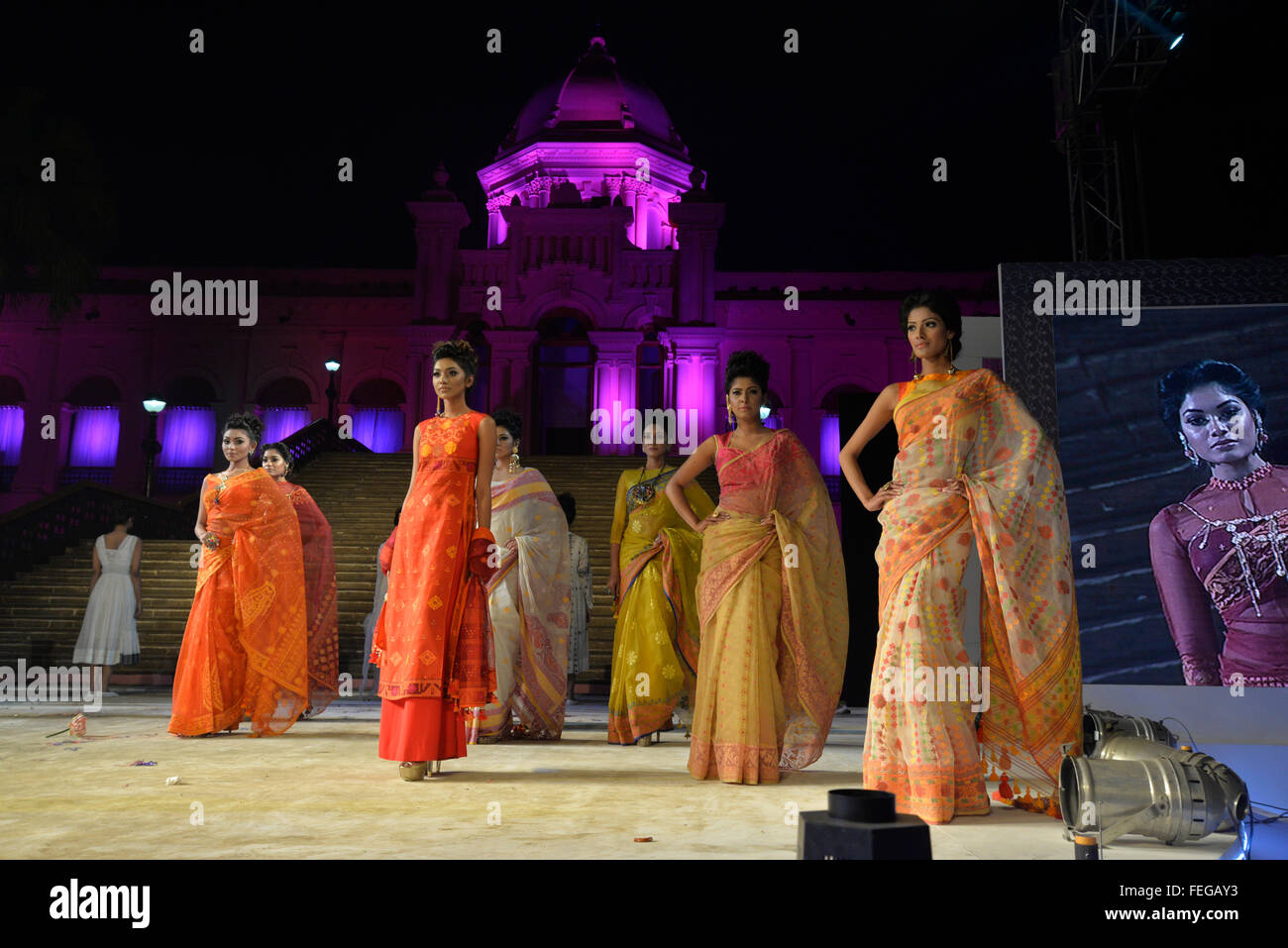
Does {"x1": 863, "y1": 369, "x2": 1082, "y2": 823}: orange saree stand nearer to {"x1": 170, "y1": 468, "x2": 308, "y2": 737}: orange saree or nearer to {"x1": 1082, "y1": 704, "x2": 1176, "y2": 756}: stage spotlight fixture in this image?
{"x1": 1082, "y1": 704, "x2": 1176, "y2": 756}: stage spotlight fixture

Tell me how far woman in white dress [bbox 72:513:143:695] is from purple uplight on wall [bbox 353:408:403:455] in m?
14.3

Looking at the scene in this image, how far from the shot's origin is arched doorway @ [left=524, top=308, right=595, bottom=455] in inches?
934

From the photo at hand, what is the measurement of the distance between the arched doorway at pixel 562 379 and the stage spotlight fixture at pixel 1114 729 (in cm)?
1945

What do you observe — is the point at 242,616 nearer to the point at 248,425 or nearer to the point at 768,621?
the point at 248,425

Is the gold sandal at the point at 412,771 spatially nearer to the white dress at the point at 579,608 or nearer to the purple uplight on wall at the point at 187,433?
the white dress at the point at 579,608

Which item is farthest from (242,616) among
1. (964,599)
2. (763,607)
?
(964,599)

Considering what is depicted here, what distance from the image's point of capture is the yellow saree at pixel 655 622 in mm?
6285

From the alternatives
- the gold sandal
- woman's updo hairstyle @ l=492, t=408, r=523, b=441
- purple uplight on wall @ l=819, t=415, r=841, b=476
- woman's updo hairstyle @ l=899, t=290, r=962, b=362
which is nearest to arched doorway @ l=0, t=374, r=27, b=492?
purple uplight on wall @ l=819, t=415, r=841, b=476

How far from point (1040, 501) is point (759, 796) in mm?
1738

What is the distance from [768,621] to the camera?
4785 mm

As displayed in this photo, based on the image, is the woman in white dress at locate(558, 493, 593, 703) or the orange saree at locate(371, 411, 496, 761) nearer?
the orange saree at locate(371, 411, 496, 761)

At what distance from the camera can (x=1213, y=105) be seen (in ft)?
28.9

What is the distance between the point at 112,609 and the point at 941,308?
954cm

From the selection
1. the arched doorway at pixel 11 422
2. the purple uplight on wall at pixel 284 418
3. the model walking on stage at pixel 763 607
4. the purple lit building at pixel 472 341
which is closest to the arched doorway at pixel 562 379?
the purple lit building at pixel 472 341
